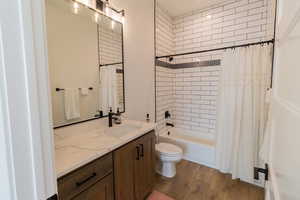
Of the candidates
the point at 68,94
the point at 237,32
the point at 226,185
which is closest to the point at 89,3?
the point at 68,94

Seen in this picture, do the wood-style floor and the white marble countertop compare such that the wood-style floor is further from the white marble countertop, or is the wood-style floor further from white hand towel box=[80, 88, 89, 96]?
white hand towel box=[80, 88, 89, 96]

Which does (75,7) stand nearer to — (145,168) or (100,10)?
(100,10)

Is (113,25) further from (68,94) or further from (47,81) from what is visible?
(47,81)

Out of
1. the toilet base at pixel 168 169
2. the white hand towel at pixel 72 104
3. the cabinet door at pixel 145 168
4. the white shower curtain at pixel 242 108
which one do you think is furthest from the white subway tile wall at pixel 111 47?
the white shower curtain at pixel 242 108

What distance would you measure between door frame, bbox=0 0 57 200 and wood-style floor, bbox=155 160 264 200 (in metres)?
1.83

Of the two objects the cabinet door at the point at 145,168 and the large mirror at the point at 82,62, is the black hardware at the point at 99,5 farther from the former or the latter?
the cabinet door at the point at 145,168

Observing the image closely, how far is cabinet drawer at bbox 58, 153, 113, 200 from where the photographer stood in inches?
34.4

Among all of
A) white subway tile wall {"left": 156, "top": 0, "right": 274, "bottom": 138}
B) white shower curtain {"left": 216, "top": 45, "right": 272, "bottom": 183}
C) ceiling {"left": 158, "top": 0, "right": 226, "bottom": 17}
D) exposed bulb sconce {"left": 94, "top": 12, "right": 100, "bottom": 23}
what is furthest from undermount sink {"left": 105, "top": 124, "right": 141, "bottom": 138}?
ceiling {"left": 158, "top": 0, "right": 226, "bottom": 17}

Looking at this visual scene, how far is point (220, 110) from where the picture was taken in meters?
2.25

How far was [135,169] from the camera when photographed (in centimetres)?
149

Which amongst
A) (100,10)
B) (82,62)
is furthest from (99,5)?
(82,62)

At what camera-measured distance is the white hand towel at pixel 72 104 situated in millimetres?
1440

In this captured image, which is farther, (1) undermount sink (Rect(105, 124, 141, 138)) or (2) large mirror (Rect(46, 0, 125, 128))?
(1) undermount sink (Rect(105, 124, 141, 138))

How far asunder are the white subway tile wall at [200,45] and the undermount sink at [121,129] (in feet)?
3.58
